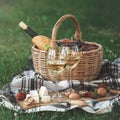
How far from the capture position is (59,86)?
4.37 m

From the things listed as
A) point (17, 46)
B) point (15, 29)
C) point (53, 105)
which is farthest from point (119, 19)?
point (53, 105)

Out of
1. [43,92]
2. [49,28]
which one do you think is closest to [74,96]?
[43,92]

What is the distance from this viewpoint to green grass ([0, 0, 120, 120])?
3887 millimetres

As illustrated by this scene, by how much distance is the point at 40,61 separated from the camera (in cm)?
462

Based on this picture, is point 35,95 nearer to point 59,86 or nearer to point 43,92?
point 43,92

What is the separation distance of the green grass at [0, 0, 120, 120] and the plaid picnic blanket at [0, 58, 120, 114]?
47 mm

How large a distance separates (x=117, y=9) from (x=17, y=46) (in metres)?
4.21

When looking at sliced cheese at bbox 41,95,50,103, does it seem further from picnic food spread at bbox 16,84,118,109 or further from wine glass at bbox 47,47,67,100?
wine glass at bbox 47,47,67,100

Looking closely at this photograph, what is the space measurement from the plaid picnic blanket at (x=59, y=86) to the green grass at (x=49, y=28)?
5 cm

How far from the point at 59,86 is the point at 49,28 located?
3.31 metres

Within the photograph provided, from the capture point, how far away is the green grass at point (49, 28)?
3887 mm

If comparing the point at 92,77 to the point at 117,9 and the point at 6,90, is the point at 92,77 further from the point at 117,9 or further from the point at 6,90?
the point at 117,9

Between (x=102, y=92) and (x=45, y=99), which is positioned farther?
(x=102, y=92)

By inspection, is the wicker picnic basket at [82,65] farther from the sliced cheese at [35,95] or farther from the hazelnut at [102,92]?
the sliced cheese at [35,95]
